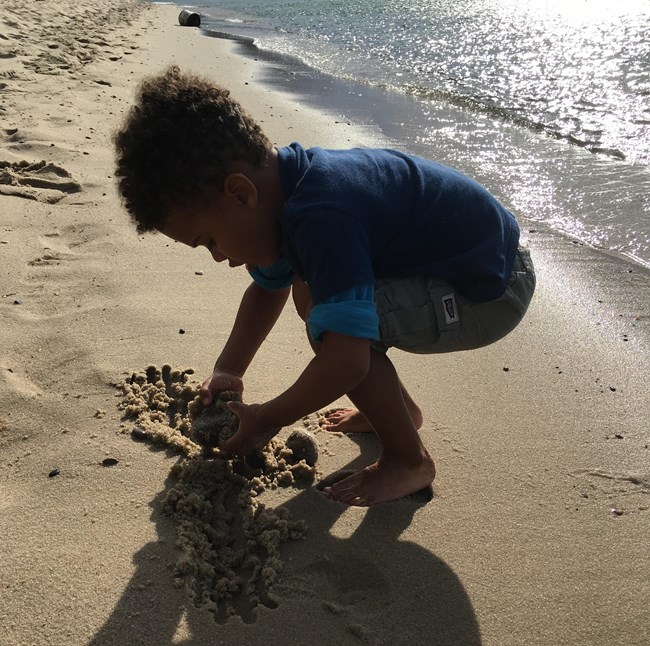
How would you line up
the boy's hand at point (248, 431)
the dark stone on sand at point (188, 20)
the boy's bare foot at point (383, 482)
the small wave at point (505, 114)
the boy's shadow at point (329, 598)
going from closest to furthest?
the boy's shadow at point (329, 598)
the boy's hand at point (248, 431)
the boy's bare foot at point (383, 482)
the small wave at point (505, 114)
the dark stone on sand at point (188, 20)

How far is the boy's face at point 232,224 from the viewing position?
1781 millimetres

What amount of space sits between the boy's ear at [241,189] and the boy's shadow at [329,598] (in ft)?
2.76

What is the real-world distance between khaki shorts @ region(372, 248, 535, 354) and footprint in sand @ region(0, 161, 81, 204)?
2518 millimetres

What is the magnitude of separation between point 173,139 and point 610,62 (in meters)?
7.66

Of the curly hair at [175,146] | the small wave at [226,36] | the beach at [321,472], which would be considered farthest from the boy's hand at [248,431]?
the small wave at [226,36]

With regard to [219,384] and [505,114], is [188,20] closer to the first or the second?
[505,114]

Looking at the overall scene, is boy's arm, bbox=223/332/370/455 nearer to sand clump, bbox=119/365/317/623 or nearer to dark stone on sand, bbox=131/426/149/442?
sand clump, bbox=119/365/317/623

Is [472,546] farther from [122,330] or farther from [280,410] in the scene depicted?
[122,330]

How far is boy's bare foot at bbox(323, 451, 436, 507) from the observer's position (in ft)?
6.71

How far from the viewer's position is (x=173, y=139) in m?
1.72

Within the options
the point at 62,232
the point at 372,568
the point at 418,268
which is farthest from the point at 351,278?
the point at 62,232

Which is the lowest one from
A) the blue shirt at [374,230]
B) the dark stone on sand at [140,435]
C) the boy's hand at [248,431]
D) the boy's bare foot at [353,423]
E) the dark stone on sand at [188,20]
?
the dark stone on sand at [188,20]

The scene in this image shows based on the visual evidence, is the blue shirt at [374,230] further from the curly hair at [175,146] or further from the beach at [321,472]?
the beach at [321,472]

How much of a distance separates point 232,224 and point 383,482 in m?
0.85
